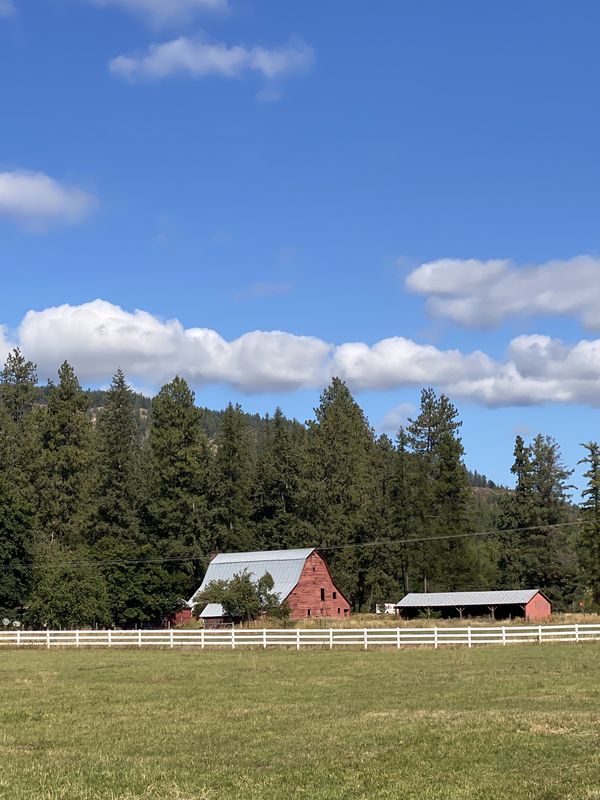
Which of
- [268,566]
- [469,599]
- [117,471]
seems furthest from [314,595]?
[117,471]

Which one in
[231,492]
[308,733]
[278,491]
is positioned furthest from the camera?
[278,491]

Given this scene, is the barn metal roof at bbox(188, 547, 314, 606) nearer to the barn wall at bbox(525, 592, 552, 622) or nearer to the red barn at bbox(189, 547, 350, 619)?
the red barn at bbox(189, 547, 350, 619)

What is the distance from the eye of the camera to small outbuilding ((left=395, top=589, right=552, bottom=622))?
7531 centimetres

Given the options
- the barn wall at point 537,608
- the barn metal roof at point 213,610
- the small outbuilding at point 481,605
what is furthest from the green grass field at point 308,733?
the barn wall at point 537,608

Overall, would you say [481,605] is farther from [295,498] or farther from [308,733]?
[308,733]

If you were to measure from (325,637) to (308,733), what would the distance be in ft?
88.2

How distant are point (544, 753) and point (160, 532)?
7664cm

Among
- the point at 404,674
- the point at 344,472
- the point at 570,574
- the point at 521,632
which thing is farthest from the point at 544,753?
the point at 570,574

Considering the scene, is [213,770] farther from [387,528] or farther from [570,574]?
[570,574]

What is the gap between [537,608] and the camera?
76688 millimetres

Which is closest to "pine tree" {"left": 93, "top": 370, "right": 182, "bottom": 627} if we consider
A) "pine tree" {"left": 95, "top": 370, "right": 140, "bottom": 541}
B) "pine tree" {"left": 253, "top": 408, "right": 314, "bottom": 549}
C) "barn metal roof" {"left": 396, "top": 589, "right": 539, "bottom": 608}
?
"pine tree" {"left": 95, "top": 370, "right": 140, "bottom": 541}

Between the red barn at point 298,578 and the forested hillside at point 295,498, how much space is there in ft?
19.1

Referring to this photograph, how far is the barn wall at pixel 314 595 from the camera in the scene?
241 feet

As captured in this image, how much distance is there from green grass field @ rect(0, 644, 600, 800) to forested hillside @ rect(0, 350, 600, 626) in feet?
159
